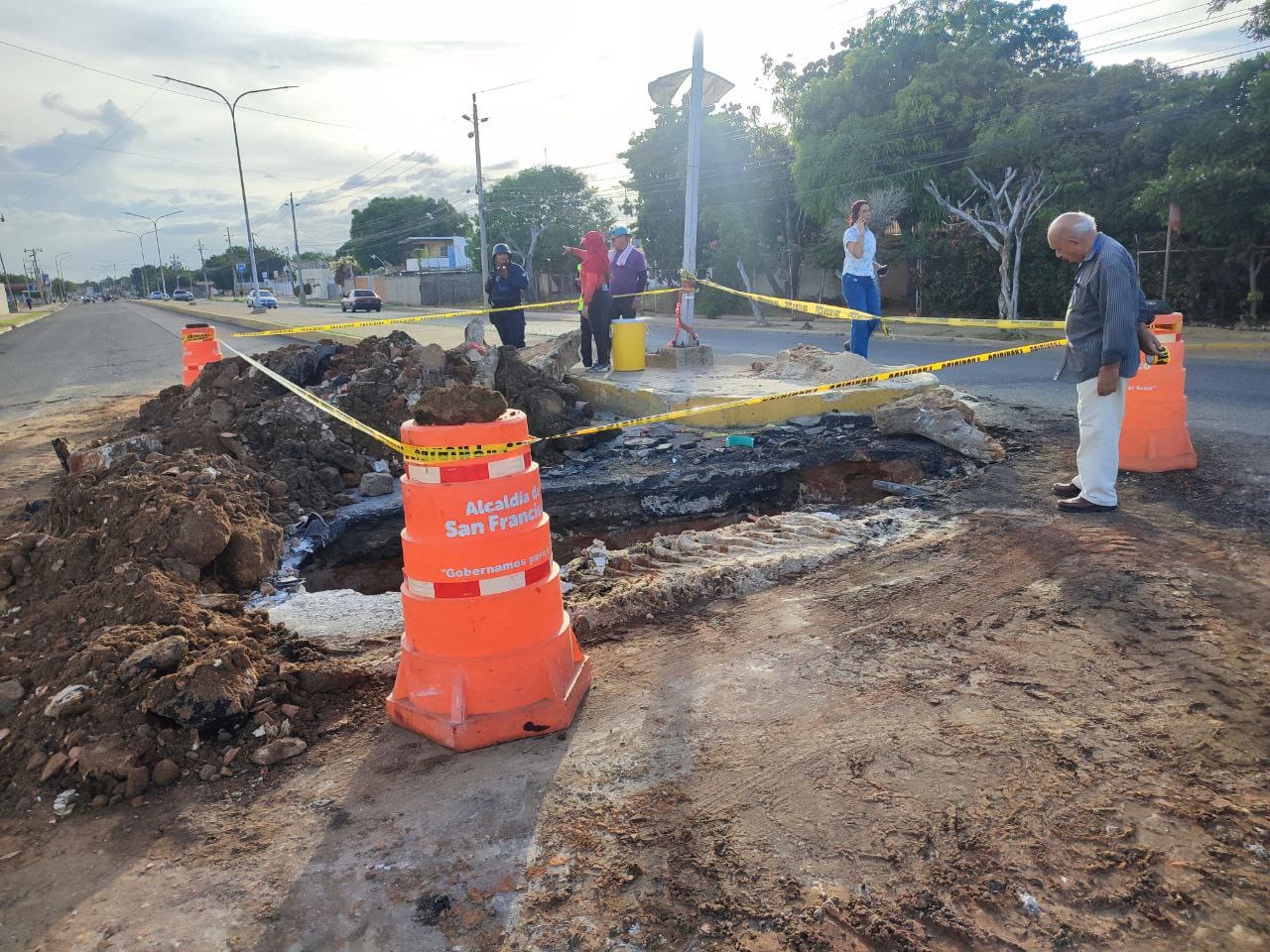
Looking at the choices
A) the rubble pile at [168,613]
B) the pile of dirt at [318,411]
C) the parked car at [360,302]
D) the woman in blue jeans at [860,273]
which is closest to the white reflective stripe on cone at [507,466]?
the rubble pile at [168,613]

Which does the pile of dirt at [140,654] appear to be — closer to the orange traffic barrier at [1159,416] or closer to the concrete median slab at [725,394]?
the concrete median slab at [725,394]

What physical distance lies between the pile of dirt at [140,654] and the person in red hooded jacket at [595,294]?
19.8 feet

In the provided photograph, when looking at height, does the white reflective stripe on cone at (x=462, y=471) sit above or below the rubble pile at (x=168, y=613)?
above

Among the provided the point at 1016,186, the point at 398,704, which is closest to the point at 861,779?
the point at 398,704

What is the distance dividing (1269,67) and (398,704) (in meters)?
18.8

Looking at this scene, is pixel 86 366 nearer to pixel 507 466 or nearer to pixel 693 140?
pixel 693 140

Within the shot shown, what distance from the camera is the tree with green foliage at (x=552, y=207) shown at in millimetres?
54656

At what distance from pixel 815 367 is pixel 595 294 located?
9.50 ft

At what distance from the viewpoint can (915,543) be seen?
4645mm

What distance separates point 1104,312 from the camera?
15.5ft

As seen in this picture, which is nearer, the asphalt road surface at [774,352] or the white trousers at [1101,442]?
the white trousers at [1101,442]

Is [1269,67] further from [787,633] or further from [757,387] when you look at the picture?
[787,633]

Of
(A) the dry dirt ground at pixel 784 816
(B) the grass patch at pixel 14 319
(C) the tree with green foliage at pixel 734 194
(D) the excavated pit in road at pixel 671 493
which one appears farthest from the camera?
(B) the grass patch at pixel 14 319

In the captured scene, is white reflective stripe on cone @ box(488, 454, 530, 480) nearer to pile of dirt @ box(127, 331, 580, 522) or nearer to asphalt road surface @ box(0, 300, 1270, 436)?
pile of dirt @ box(127, 331, 580, 522)
